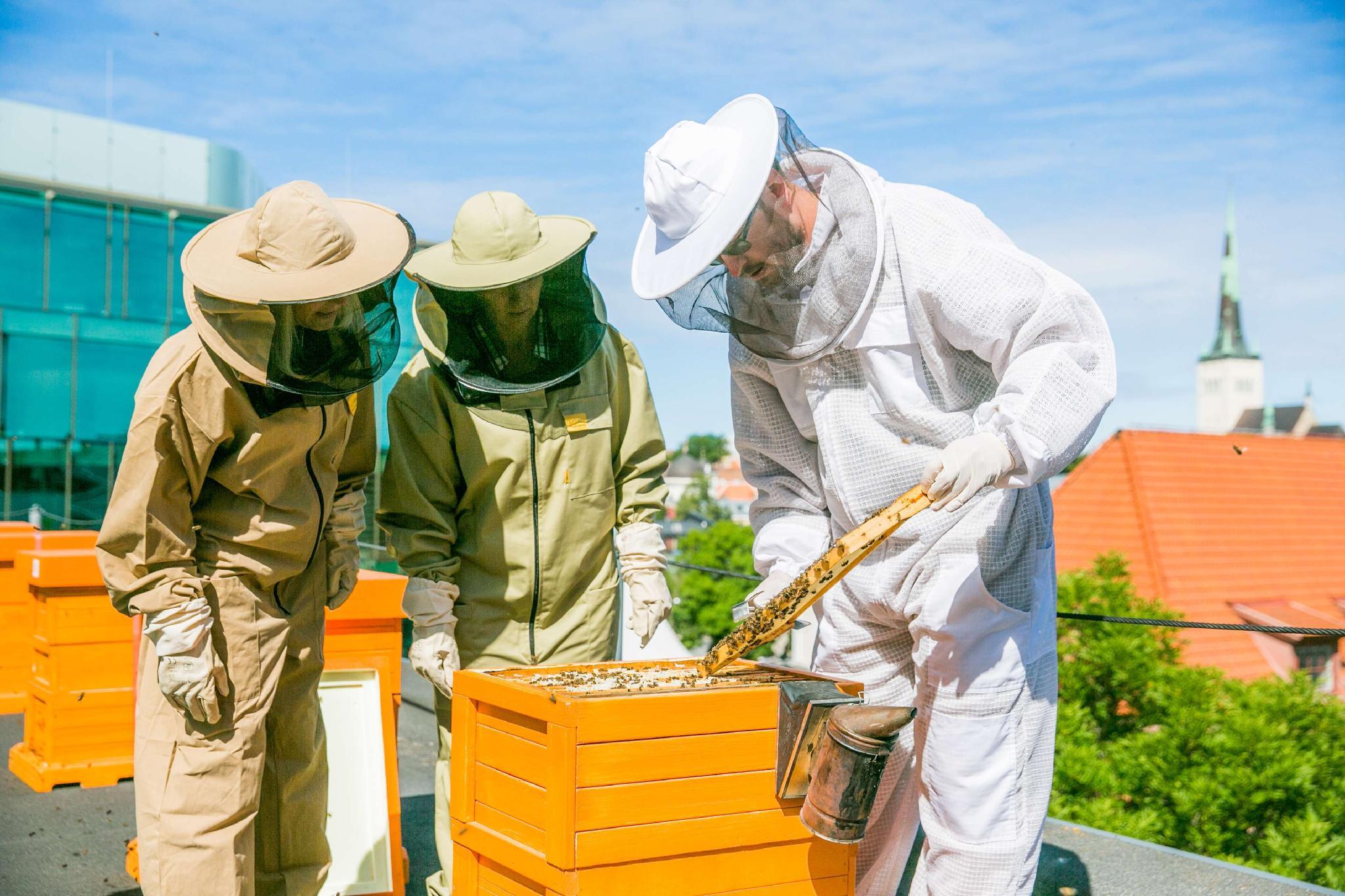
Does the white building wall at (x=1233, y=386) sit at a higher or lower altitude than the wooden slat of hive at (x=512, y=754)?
higher

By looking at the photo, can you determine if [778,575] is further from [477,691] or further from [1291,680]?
[1291,680]

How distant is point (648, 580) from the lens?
274 cm

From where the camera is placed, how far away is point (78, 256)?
A: 13594mm

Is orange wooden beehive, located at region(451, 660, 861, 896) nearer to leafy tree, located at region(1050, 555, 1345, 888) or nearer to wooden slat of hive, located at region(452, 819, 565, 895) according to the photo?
wooden slat of hive, located at region(452, 819, 565, 895)

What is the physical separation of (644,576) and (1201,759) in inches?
291

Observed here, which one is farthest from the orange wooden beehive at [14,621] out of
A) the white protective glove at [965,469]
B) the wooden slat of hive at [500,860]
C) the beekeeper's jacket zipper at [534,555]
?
the white protective glove at [965,469]

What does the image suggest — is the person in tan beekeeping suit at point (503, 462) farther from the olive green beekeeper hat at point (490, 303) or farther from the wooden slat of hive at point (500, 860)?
the wooden slat of hive at point (500, 860)

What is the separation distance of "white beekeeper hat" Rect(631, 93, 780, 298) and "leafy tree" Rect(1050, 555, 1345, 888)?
686 cm

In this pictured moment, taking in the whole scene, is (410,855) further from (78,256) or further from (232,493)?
(78,256)

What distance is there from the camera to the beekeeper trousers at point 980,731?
6.30 ft

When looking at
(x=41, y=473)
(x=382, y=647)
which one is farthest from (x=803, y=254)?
(x=41, y=473)

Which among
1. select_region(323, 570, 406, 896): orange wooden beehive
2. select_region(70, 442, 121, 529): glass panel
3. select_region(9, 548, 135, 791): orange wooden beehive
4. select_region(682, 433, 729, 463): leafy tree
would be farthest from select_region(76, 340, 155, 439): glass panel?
select_region(682, 433, 729, 463): leafy tree

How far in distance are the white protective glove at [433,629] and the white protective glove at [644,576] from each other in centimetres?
47

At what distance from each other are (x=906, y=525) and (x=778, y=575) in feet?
1.20
